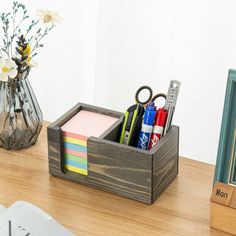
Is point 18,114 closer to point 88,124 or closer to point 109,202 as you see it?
point 88,124

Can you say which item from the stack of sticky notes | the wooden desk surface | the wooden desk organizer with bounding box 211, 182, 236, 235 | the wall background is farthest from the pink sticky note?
the wall background

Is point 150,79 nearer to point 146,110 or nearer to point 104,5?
point 104,5

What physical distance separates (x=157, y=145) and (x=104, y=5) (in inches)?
29.7

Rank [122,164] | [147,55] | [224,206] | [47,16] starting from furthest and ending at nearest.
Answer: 1. [147,55]
2. [47,16]
3. [122,164]
4. [224,206]

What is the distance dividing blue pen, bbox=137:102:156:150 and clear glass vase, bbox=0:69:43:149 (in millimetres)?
267

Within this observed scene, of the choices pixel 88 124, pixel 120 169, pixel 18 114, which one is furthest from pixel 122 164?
pixel 18 114

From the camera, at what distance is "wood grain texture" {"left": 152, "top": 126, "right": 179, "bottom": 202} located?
1131mm

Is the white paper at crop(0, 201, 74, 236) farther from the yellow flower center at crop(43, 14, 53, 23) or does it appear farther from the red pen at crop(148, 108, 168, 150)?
the yellow flower center at crop(43, 14, 53, 23)

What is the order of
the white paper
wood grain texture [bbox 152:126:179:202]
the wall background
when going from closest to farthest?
the white paper → wood grain texture [bbox 152:126:179:202] → the wall background

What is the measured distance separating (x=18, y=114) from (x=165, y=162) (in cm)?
34

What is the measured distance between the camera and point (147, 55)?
1.81m

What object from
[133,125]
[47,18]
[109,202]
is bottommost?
[109,202]

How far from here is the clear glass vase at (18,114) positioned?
128 cm

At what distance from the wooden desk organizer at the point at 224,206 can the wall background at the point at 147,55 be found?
72 cm
